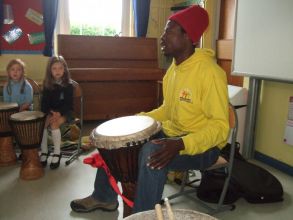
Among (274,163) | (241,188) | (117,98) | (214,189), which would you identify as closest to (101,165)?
(214,189)

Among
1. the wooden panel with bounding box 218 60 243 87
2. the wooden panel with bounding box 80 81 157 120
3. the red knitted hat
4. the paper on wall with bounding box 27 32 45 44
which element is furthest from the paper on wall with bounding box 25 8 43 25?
the red knitted hat

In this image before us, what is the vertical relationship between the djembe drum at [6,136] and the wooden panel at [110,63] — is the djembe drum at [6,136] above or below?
below

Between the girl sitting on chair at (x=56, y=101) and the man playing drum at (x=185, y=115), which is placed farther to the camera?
the girl sitting on chair at (x=56, y=101)

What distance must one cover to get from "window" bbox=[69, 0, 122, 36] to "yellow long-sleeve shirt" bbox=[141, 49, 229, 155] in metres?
3.27

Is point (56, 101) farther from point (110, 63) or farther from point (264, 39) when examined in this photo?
point (264, 39)

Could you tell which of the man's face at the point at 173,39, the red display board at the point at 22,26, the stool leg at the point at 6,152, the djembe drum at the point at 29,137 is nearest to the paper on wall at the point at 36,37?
the red display board at the point at 22,26

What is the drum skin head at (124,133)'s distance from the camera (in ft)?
4.77

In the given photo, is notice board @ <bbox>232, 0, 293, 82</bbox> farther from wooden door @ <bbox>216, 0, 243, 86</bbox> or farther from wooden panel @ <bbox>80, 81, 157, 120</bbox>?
wooden panel @ <bbox>80, 81, 157, 120</bbox>

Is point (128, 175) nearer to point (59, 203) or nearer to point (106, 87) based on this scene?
point (59, 203)

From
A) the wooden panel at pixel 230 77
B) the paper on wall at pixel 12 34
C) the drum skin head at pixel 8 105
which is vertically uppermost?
the paper on wall at pixel 12 34

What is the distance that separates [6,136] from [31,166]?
0.48 meters

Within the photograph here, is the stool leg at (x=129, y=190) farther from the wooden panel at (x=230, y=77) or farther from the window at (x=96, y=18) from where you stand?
the window at (x=96, y=18)

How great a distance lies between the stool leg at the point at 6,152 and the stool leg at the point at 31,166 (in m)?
0.36

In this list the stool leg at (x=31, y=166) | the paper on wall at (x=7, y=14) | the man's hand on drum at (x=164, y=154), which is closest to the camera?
the man's hand on drum at (x=164, y=154)
